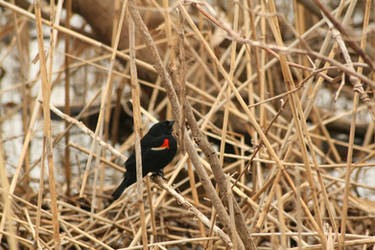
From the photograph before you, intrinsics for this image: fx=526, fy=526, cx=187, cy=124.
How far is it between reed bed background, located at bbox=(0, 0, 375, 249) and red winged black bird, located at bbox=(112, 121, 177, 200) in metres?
0.11

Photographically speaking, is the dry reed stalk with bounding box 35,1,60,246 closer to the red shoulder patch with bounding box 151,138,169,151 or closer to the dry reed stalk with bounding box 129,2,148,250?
the dry reed stalk with bounding box 129,2,148,250

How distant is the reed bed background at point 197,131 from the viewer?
1646 millimetres

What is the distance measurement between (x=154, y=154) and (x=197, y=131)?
0.99 m

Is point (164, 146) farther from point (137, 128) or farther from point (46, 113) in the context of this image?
point (46, 113)

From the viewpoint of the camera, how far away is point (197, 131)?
5.43ft

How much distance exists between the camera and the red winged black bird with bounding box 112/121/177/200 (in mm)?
2522

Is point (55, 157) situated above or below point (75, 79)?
below

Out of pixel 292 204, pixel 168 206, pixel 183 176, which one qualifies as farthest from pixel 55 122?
pixel 292 204

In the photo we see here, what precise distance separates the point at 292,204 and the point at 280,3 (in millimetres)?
1955

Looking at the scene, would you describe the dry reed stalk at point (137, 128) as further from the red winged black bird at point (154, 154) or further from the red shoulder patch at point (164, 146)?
the red shoulder patch at point (164, 146)

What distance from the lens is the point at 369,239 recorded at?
190 centimetres

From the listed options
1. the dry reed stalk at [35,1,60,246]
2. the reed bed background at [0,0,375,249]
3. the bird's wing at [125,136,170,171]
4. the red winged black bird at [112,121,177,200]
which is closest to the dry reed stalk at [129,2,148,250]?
the reed bed background at [0,0,375,249]

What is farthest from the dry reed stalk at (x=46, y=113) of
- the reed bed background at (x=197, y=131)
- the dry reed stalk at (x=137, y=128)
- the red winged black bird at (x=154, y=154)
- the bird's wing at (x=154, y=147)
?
the bird's wing at (x=154, y=147)

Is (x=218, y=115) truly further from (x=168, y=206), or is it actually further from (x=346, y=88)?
(x=346, y=88)
